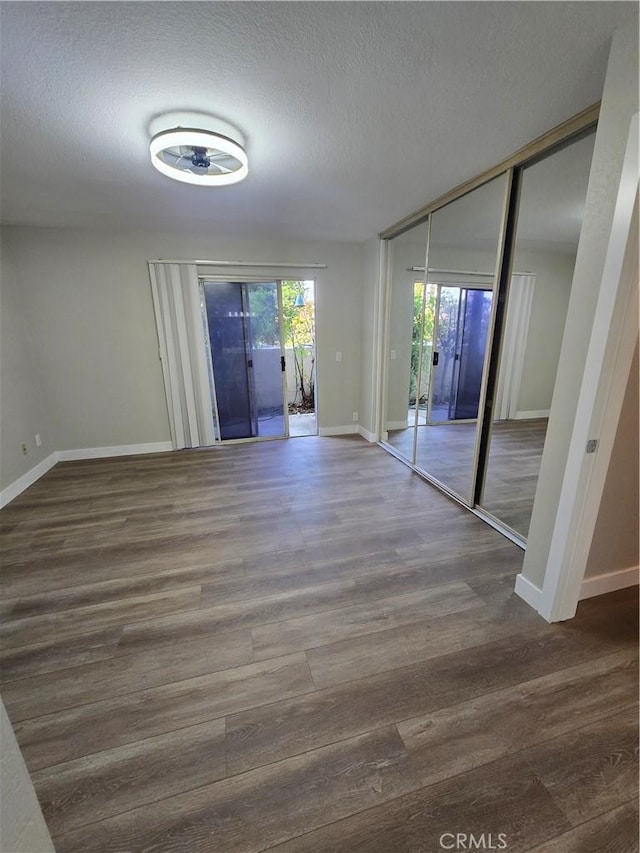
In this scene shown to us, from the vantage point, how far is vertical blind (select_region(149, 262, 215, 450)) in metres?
3.81

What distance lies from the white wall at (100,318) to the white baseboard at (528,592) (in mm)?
3457

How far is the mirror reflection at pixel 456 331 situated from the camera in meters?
3.10

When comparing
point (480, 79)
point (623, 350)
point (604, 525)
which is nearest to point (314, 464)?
point (604, 525)

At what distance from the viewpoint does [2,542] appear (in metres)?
2.43

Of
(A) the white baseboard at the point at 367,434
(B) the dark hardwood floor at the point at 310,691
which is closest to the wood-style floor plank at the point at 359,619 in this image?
(B) the dark hardwood floor at the point at 310,691

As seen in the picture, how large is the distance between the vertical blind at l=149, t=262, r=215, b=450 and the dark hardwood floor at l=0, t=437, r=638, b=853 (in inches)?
73.7

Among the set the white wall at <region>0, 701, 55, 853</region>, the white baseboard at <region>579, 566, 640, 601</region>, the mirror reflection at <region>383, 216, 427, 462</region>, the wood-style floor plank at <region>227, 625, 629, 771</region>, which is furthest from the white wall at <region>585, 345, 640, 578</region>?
the white wall at <region>0, 701, 55, 853</region>

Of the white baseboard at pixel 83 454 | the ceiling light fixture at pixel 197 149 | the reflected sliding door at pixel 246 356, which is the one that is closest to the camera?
the ceiling light fixture at pixel 197 149

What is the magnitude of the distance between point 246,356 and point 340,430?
65.6 inches

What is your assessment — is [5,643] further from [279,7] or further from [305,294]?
[305,294]

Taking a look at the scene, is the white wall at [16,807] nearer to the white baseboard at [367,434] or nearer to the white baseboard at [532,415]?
the white baseboard at [532,415]

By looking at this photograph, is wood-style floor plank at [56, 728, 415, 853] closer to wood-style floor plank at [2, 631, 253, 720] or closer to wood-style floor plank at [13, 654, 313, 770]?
wood-style floor plank at [13, 654, 313, 770]

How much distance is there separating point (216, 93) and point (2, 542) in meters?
3.17

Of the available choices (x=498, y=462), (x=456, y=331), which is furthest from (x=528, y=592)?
(x=456, y=331)
